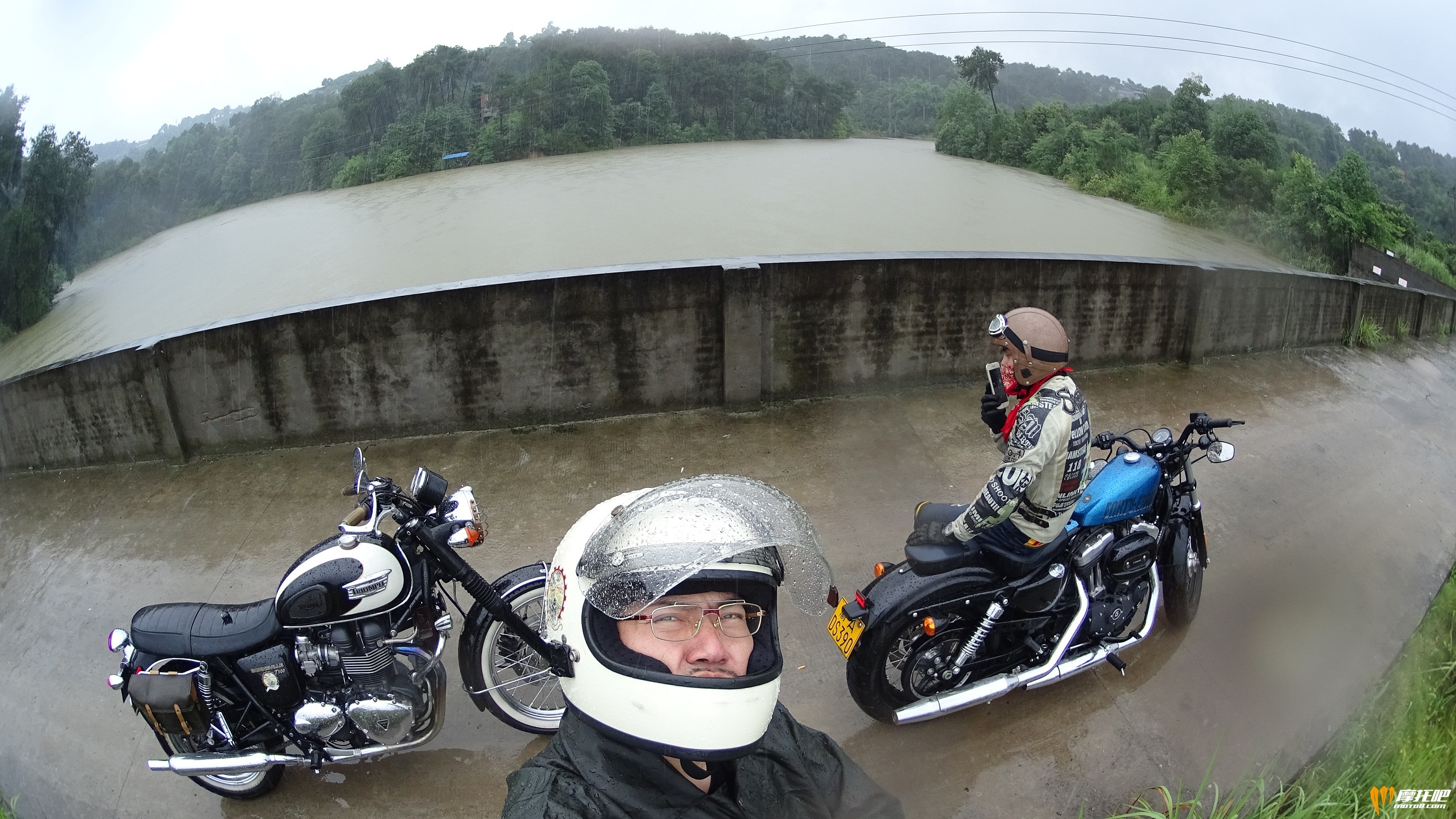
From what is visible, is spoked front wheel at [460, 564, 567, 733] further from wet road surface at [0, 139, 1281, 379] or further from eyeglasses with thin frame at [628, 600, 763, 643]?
wet road surface at [0, 139, 1281, 379]

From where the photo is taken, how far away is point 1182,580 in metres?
3.21

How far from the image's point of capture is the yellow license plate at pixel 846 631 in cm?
262

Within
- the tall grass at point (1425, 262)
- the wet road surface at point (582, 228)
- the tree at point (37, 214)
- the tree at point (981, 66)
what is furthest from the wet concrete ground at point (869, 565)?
the tree at point (981, 66)

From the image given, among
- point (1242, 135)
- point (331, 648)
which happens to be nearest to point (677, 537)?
point (331, 648)

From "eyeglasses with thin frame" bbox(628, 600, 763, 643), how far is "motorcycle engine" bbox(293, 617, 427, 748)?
1524mm

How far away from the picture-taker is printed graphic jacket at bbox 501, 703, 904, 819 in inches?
46.9

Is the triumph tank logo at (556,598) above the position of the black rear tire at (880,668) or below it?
above

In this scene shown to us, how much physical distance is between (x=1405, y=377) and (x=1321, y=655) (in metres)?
5.47

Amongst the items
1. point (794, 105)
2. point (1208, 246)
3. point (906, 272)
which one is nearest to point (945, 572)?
point (906, 272)

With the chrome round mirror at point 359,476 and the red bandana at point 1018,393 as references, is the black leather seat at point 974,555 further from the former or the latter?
the chrome round mirror at point 359,476

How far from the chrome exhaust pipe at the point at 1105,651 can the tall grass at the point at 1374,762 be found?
1.40 feet

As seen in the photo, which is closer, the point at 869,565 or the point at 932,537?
the point at 932,537

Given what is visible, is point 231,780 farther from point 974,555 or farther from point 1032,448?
point 1032,448

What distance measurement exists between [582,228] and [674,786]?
16.0 metres
